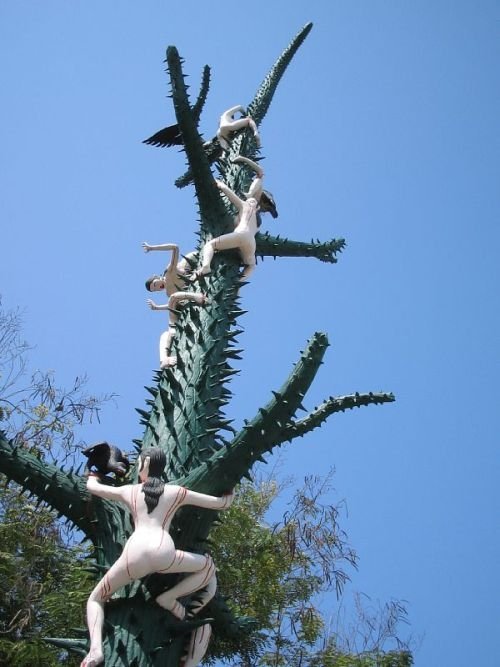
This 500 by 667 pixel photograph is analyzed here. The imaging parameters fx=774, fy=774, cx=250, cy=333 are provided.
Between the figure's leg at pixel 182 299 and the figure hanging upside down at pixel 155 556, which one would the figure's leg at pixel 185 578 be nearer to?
the figure hanging upside down at pixel 155 556

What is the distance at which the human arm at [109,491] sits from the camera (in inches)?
204

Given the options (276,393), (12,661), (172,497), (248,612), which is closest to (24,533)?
(12,661)

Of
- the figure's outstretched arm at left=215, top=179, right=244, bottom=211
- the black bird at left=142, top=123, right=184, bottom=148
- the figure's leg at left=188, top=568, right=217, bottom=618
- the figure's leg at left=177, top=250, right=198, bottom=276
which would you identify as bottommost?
the figure's leg at left=188, top=568, right=217, bottom=618

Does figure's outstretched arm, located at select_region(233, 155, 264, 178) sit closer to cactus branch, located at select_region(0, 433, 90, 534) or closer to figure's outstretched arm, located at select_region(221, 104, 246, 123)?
figure's outstretched arm, located at select_region(221, 104, 246, 123)

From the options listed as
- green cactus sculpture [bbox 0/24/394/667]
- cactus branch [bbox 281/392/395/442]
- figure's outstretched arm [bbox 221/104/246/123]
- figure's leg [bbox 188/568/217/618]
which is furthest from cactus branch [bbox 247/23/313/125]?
figure's leg [bbox 188/568/217/618]

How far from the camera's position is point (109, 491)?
525cm

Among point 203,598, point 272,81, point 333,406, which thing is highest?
point 272,81

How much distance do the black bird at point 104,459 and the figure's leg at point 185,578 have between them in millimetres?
1148

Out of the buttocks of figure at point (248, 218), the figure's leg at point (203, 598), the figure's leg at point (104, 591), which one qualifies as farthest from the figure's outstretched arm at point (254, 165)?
the figure's leg at point (104, 591)

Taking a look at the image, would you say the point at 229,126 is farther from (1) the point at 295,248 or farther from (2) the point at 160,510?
(2) the point at 160,510

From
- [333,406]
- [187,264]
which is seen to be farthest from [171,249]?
[333,406]

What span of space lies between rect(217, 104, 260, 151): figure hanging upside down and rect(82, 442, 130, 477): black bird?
224 inches

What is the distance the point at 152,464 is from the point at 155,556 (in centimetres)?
73

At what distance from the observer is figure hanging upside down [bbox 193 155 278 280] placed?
8.01m
